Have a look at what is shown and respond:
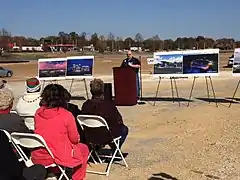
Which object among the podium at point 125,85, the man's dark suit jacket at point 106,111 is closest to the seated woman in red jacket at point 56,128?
the man's dark suit jacket at point 106,111

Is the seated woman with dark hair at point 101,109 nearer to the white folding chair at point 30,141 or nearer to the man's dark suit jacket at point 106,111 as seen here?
the man's dark suit jacket at point 106,111

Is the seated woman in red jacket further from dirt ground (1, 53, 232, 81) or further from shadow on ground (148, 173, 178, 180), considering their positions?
dirt ground (1, 53, 232, 81)

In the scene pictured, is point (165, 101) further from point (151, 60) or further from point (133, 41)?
point (133, 41)

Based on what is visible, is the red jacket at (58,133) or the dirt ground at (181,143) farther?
the dirt ground at (181,143)

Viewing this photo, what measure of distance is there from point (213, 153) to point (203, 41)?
11669cm

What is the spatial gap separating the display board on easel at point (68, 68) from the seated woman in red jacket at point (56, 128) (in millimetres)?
11049

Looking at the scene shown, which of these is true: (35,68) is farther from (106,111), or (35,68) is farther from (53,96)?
(53,96)

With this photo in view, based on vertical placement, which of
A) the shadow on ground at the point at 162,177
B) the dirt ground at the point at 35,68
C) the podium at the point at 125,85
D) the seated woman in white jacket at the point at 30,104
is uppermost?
the seated woman in white jacket at the point at 30,104

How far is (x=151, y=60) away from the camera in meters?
14.6

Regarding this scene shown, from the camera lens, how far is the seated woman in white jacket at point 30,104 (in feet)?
19.2

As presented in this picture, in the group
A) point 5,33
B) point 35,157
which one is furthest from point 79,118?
point 5,33

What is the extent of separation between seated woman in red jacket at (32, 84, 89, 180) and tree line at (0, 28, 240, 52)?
111 meters

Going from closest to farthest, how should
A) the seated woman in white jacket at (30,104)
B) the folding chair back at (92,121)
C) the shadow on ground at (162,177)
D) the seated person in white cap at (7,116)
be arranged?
the seated person in white cap at (7,116) < the folding chair back at (92,121) < the seated woman in white jacket at (30,104) < the shadow on ground at (162,177)

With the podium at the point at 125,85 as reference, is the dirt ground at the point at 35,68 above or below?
below
